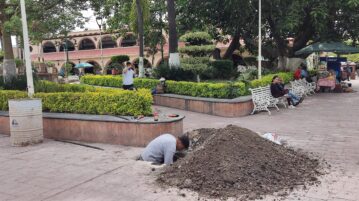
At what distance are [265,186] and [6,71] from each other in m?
14.5

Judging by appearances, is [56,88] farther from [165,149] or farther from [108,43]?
[108,43]

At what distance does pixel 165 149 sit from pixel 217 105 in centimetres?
597

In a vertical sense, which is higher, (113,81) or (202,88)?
(113,81)

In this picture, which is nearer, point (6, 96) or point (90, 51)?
point (6, 96)

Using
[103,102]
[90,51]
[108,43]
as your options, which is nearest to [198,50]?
[103,102]

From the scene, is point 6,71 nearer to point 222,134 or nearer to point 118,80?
point 118,80

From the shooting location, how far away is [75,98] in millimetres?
9891

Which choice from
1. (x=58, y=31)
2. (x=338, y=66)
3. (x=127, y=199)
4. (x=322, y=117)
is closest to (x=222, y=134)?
(x=127, y=199)

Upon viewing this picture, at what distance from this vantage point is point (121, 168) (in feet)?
22.9

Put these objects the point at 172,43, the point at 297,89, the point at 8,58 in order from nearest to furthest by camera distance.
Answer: the point at 297,89 → the point at 172,43 → the point at 8,58

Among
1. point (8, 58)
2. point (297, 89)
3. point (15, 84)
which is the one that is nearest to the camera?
point (15, 84)

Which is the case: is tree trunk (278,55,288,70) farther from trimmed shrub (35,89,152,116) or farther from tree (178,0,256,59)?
trimmed shrub (35,89,152,116)

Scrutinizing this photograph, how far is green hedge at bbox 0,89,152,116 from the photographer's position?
9.10 m

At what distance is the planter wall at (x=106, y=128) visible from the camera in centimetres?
854
